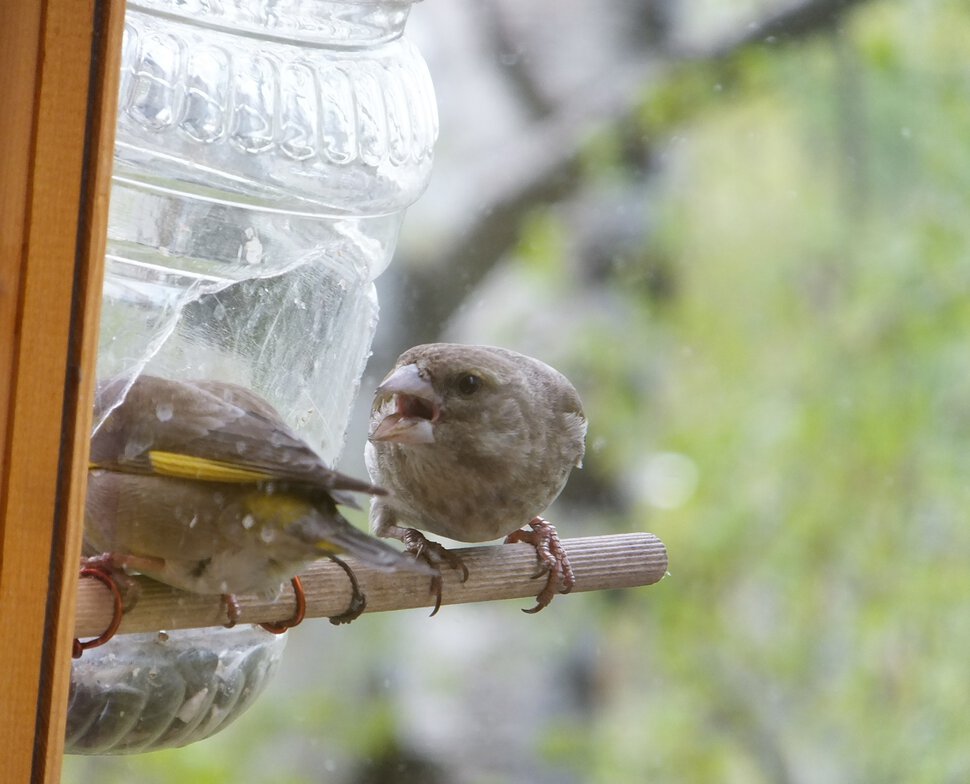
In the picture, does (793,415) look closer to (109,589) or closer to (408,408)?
(408,408)

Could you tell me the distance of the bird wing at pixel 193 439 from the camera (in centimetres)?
141

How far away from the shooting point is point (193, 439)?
145 centimetres

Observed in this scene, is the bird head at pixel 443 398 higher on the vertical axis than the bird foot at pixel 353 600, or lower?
higher

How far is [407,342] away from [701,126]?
4.68 ft

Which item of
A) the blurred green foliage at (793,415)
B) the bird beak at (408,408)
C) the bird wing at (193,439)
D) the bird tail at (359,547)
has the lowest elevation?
the blurred green foliage at (793,415)

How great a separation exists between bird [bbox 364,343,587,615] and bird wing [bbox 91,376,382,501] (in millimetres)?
395

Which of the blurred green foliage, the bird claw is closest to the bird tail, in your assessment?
the bird claw

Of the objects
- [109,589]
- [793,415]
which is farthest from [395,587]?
[793,415]

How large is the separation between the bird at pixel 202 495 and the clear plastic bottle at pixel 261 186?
226 mm

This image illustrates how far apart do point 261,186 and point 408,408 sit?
408 millimetres

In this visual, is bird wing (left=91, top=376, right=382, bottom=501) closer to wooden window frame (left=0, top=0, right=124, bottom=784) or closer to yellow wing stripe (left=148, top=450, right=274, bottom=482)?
yellow wing stripe (left=148, top=450, right=274, bottom=482)

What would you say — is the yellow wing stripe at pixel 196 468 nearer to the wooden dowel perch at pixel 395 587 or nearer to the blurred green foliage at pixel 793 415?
the wooden dowel perch at pixel 395 587

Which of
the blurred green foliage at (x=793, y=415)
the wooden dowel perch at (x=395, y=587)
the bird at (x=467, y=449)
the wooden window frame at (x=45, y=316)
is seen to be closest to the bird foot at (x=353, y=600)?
the wooden dowel perch at (x=395, y=587)

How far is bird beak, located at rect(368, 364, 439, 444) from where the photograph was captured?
6.14ft
